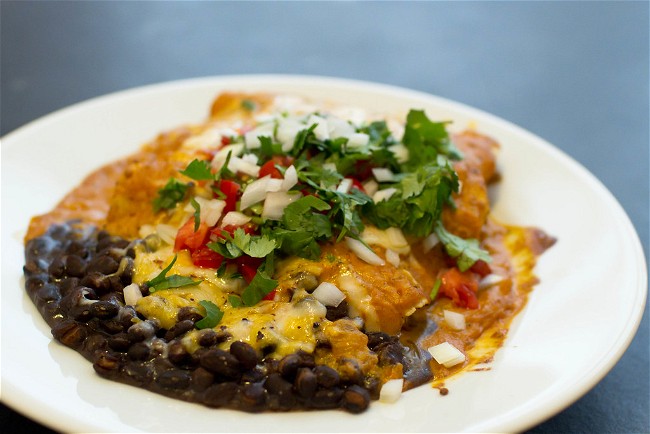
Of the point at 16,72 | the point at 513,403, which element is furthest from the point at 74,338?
the point at 16,72

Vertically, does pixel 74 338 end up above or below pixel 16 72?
above

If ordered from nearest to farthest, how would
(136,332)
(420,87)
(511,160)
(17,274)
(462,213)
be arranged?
(136,332)
(17,274)
(462,213)
(511,160)
(420,87)

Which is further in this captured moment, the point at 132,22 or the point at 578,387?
the point at 132,22

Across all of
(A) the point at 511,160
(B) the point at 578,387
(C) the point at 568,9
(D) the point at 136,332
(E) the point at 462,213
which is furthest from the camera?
(C) the point at 568,9

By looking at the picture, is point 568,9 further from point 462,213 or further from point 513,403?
point 513,403

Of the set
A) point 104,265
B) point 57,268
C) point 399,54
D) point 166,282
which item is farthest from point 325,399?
point 399,54

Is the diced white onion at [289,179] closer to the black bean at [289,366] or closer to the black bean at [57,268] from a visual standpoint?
the black bean at [289,366]
